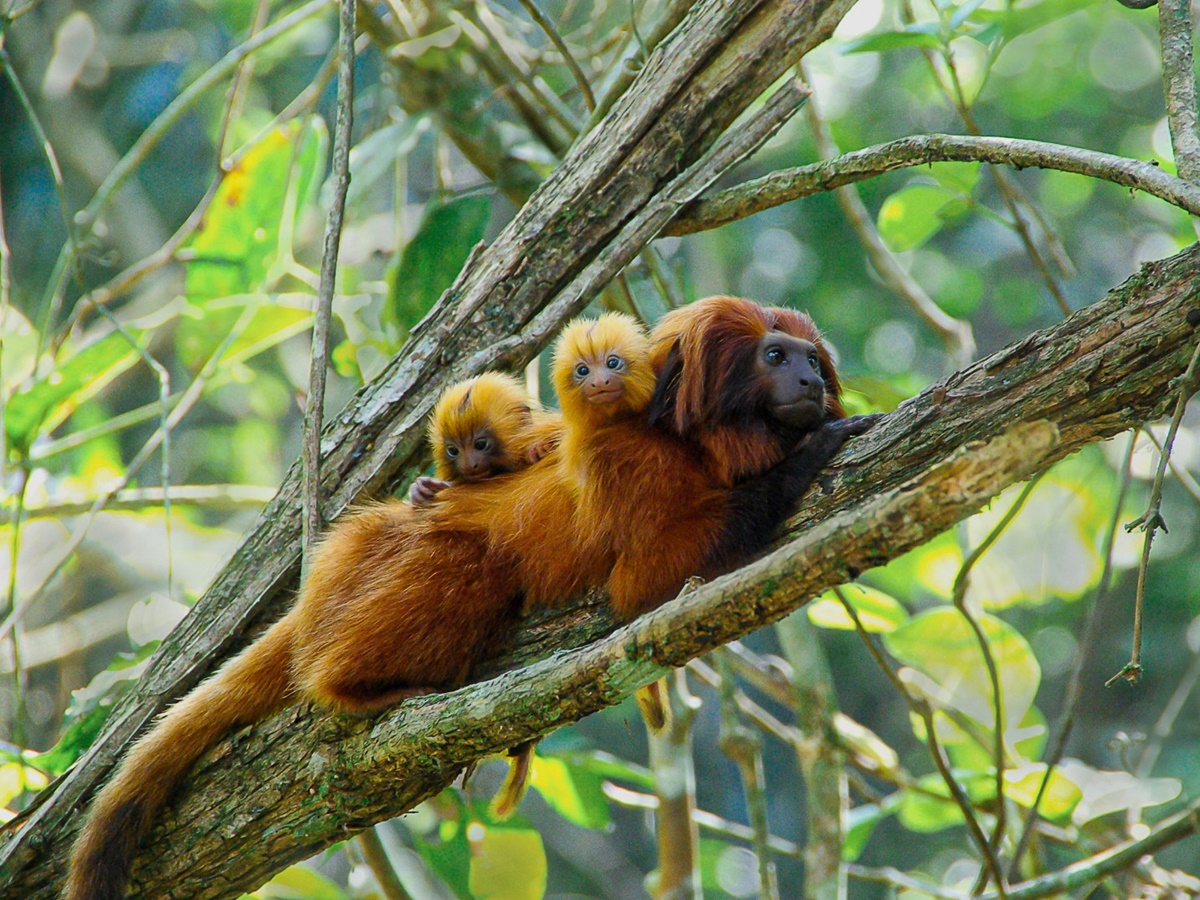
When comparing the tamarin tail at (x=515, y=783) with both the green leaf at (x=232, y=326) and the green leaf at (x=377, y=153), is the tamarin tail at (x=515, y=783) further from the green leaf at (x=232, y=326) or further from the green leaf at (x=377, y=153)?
the green leaf at (x=377, y=153)

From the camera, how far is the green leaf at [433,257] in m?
3.97

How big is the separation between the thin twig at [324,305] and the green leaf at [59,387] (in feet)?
3.26

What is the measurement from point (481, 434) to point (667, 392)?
0.67 metres

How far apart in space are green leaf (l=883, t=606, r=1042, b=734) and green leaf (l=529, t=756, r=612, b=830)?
1233mm

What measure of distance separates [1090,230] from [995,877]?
24.6ft

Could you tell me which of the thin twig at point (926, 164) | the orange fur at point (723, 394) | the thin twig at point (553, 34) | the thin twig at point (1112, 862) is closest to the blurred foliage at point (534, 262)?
the thin twig at point (1112, 862)

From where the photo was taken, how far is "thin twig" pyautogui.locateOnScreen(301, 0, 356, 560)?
3.04 metres

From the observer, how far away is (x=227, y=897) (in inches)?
112

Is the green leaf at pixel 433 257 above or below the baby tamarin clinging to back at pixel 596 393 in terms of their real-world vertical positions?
above

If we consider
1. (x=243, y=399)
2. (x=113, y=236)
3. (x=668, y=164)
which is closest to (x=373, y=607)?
(x=668, y=164)

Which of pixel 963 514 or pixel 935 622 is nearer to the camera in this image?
pixel 963 514

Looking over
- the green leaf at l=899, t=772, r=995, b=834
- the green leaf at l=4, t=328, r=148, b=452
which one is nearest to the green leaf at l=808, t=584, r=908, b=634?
the green leaf at l=899, t=772, r=995, b=834

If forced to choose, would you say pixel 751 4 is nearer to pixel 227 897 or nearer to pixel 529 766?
pixel 529 766

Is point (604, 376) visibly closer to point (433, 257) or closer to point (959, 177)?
point (433, 257)
